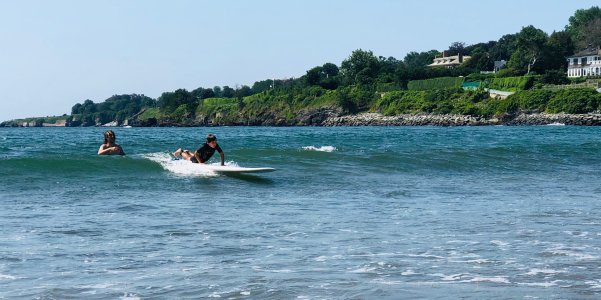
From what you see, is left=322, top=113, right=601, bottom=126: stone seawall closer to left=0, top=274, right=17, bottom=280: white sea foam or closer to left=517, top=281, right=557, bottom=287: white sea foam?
left=517, top=281, right=557, bottom=287: white sea foam

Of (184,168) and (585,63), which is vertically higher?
(585,63)

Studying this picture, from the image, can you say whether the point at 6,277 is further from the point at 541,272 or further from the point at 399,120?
the point at 399,120

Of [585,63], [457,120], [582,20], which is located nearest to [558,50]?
[585,63]

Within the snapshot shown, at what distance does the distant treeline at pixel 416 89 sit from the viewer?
116250 millimetres

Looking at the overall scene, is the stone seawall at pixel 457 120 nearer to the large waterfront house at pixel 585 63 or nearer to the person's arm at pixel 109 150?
the large waterfront house at pixel 585 63

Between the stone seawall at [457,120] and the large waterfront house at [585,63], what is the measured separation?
27.6 meters

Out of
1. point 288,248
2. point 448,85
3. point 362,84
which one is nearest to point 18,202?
point 288,248

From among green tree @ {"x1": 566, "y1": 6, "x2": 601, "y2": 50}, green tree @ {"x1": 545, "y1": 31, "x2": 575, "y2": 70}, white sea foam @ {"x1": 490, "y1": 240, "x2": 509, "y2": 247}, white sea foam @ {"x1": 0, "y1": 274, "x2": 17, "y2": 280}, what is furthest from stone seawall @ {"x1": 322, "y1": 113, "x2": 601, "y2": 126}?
white sea foam @ {"x1": 0, "y1": 274, "x2": 17, "y2": 280}

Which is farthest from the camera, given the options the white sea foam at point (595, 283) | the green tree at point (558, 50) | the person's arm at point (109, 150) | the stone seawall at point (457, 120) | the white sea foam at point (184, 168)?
the green tree at point (558, 50)

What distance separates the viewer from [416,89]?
138125mm

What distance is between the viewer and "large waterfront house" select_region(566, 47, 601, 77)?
411 feet

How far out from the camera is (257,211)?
1636 cm

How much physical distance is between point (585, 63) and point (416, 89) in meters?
26.6

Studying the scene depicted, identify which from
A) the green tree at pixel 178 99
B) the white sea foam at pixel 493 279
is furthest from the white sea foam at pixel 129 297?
the green tree at pixel 178 99
